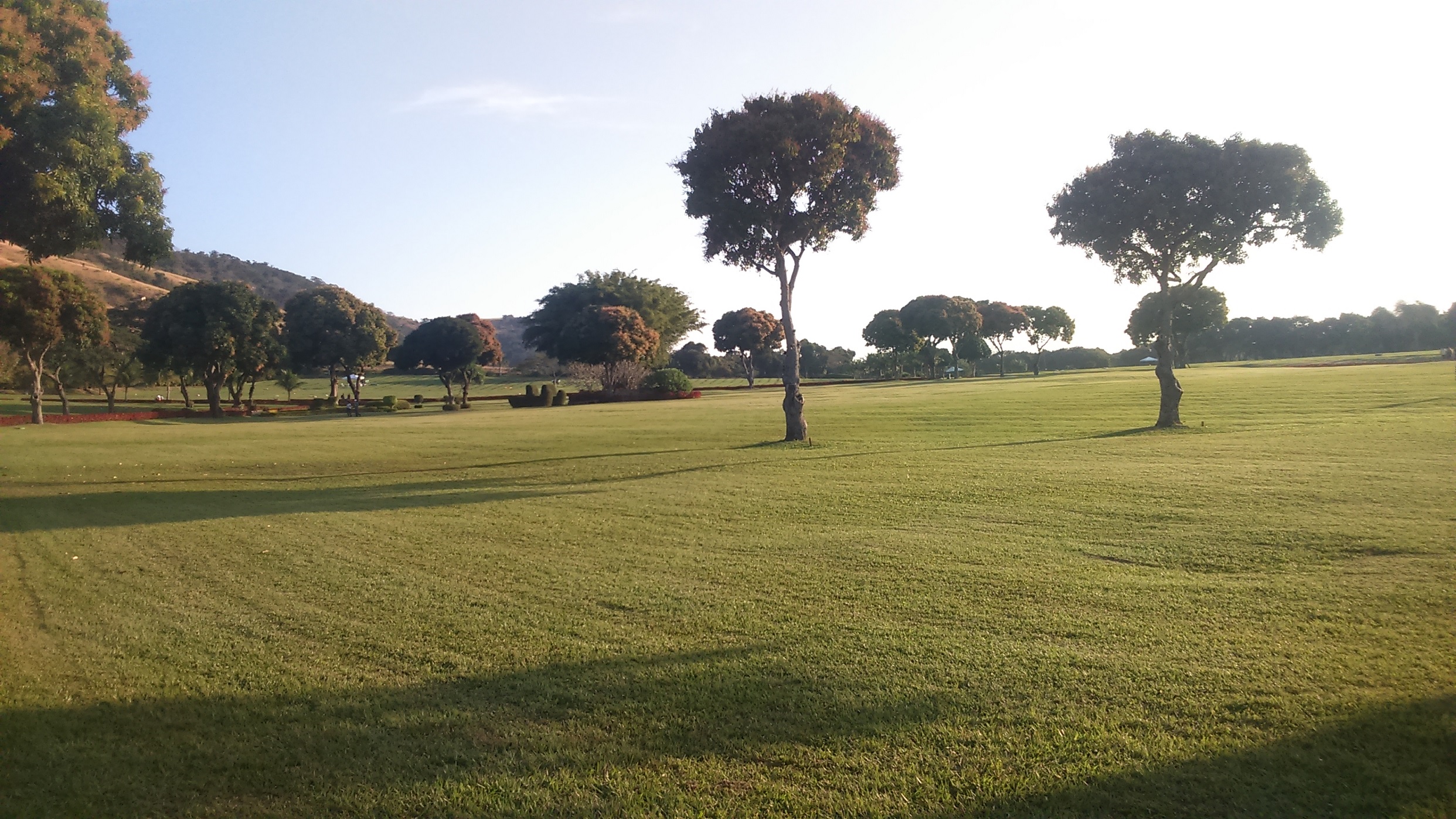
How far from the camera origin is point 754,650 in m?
5.31

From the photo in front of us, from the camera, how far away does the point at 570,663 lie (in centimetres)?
518

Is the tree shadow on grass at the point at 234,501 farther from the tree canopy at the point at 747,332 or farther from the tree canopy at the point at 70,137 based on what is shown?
the tree canopy at the point at 747,332

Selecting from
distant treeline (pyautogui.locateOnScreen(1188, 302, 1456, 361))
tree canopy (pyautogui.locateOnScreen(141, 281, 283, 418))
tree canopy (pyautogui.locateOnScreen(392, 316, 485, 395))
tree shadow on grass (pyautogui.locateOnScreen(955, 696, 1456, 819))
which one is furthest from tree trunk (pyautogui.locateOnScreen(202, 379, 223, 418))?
distant treeline (pyautogui.locateOnScreen(1188, 302, 1456, 361))

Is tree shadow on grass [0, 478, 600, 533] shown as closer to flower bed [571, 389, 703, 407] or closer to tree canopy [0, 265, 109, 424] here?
tree canopy [0, 265, 109, 424]

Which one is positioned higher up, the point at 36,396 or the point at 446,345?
the point at 446,345

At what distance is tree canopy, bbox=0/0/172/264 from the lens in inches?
409

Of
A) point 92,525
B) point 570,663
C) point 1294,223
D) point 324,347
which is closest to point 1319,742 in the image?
point 570,663

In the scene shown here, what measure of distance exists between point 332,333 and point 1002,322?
72.5 metres

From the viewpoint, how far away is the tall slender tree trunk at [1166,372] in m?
23.5

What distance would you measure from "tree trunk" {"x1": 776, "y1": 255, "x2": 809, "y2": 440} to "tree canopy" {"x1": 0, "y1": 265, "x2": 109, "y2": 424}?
3167cm

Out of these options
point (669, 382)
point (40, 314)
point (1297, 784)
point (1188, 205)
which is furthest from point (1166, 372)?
point (669, 382)

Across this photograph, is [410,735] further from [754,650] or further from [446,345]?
[446,345]

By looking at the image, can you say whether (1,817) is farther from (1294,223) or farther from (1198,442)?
(1294,223)

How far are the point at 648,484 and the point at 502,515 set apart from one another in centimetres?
358
